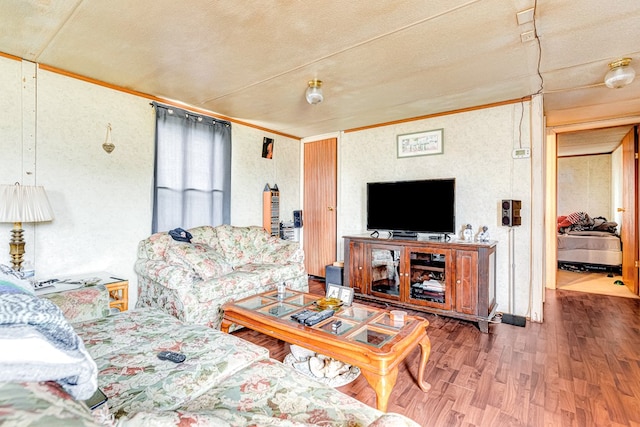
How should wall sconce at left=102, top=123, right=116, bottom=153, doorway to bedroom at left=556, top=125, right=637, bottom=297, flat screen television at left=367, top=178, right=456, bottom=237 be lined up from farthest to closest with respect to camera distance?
doorway to bedroom at left=556, top=125, right=637, bottom=297, flat screen television at left=367, top=178, right=456, bottom=237, wall sconce at left=102, top=123, right=116, bottom=153

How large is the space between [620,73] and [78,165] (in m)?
4.52

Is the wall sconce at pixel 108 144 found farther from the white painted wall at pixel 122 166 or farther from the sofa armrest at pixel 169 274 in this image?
the sofa armrest at pixel 169 274

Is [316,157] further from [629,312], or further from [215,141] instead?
[629,312]

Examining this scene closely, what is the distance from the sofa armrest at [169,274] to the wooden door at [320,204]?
2.39 metres

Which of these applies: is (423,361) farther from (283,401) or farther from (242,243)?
(242,243)

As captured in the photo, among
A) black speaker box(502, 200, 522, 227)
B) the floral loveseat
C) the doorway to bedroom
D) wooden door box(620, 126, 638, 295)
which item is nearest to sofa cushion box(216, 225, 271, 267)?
the floral loveseat

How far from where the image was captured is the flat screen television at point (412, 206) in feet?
11.3

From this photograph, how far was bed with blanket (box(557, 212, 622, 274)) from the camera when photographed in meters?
5.24

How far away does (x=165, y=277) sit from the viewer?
2.59 m

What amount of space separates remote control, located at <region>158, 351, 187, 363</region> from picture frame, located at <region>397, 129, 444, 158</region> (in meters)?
3.42

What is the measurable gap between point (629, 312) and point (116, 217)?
5440 millimetres

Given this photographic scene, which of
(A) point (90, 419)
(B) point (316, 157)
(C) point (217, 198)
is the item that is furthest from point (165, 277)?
(B) point (316, 157)

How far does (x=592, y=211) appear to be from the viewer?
22.3 feet

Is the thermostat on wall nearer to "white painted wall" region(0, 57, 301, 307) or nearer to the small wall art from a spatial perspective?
the small wall art
